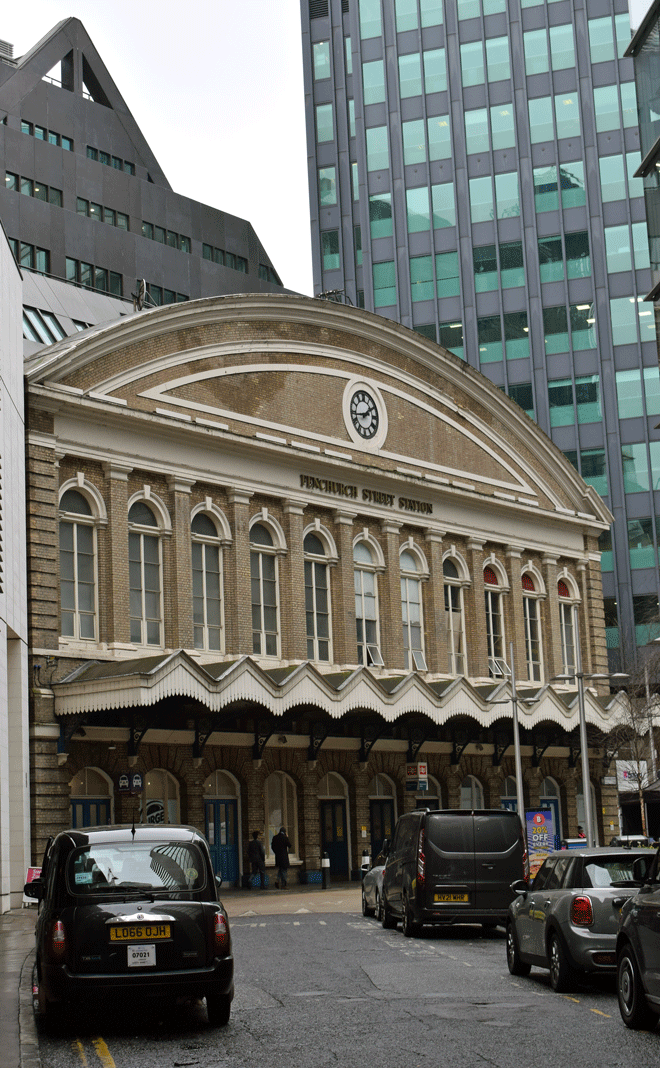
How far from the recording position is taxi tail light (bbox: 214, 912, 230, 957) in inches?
471

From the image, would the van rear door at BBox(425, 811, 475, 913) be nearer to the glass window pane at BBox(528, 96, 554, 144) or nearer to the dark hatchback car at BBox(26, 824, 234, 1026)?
the dark hatchback car at BBox(26, 824, 234, 1026)

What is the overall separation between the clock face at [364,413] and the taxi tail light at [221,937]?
28714 mm

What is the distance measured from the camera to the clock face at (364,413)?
132 ft

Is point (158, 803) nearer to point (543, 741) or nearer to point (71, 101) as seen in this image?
point (543, 741)

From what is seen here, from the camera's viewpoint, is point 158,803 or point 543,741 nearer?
point 158,803

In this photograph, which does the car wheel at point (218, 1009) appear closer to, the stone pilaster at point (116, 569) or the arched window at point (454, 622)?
the stone pilaster at point (116, 569)

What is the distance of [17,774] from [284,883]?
838cm

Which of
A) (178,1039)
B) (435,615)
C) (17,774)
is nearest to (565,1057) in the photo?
(178,1039)

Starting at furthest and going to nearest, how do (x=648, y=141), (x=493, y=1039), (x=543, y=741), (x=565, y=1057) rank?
1. (x=543, y=741)
2. (x=648, y=141)
3. (x=493, y=1039)
4. (x=565, y=1057)

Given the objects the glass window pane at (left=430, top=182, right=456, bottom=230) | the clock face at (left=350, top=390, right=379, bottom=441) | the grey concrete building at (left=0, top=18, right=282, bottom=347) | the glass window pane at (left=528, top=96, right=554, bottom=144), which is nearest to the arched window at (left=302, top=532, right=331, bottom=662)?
the clock face at (left=350, top=390, right=379, bottom=441)

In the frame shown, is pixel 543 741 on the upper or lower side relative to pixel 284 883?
upper

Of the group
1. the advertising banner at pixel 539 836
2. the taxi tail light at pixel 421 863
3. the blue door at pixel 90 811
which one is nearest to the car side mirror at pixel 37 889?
the taxi tail light at pixel 421 863

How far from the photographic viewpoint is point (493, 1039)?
11.2 m

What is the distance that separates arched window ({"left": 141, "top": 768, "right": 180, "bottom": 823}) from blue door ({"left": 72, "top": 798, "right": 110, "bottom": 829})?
0.97m
